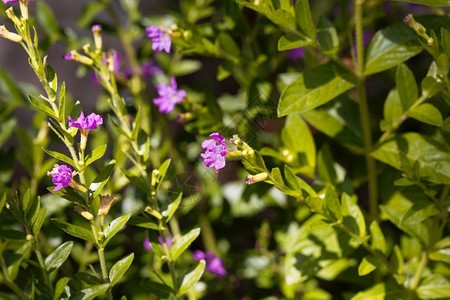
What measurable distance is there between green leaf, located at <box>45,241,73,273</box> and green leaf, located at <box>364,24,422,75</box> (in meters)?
0.58

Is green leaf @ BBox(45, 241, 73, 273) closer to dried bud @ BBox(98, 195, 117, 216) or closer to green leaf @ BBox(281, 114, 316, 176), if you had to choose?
dried bud @ BBox(98, 195, 117, 216)

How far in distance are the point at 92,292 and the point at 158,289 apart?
150 mm

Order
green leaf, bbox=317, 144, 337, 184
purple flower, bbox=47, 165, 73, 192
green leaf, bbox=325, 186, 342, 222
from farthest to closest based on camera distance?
green leaf, bbox=317, 144, 337, 184
green leaf, bbox=325, 186, 342, 222
purple flower, bbox=47, 165, 73, 192

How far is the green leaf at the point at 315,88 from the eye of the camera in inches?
36.1

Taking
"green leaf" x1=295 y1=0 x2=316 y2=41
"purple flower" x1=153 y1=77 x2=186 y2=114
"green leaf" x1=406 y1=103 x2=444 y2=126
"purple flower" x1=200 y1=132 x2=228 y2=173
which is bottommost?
"purple flower" x1=153 y1=77 x2=186 y2=114

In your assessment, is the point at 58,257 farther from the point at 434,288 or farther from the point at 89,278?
the point at 434,288

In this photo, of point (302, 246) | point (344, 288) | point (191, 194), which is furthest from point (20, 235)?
point (344, 288)

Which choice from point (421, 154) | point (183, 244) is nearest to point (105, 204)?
point (183, 244)

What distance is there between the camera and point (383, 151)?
3.24 ft

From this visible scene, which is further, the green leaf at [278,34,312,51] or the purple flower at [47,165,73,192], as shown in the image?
the green leaf at [278,34,312,51]

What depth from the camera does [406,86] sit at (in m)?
0.93

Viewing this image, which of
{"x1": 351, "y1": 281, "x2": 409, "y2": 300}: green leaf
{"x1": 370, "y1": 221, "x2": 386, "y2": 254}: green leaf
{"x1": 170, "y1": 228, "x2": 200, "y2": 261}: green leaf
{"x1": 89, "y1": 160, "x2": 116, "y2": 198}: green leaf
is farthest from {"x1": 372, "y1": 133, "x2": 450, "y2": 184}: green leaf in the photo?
{"x1": 89, "y1": 160, "x2": 116, "y2": 198}: green leaf

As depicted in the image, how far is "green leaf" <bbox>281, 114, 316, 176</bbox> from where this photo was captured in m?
1.05

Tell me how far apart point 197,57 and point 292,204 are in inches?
28.9
